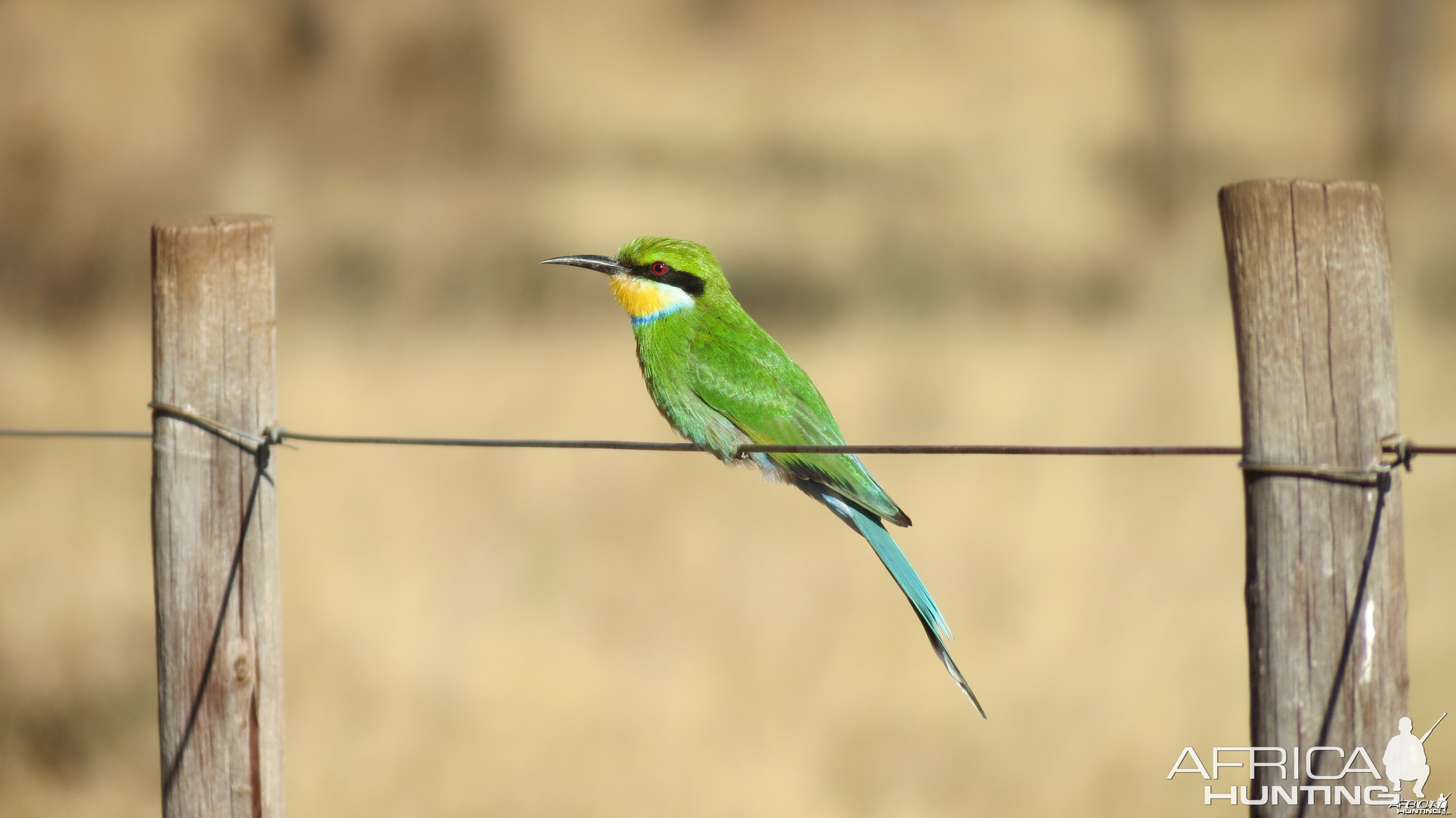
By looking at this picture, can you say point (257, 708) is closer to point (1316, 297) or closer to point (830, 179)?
point (1316, 297)

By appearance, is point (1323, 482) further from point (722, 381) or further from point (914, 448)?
point (722, 381)

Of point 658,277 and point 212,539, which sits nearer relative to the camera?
point 212,539

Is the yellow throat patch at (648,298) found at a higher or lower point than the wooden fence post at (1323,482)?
higher

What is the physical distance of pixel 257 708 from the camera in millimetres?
1834

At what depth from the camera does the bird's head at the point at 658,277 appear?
2.89m

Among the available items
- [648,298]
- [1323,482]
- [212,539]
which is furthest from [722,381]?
[1323,482]

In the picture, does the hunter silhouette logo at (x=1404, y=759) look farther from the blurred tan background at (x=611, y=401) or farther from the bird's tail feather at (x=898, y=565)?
the blurred tan background at (x=611, y=401)

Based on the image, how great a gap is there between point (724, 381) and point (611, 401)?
9.62ft

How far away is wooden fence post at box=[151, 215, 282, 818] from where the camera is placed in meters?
1.82

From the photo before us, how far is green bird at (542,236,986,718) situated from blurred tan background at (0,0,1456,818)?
2614 mm

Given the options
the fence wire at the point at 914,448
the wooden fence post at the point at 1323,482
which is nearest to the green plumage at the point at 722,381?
the fence wire at the point at 914,448

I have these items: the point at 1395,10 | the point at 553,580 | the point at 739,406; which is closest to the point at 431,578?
the point at 553,580

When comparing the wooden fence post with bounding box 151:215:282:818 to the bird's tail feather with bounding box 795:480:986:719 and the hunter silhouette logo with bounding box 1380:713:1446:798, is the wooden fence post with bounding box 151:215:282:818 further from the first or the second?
the hunter silhouette logo with bounding box 1380:713:1446:798

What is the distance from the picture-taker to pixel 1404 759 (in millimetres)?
1359
